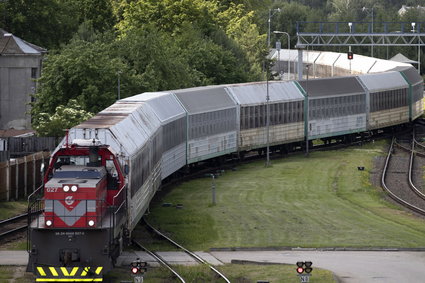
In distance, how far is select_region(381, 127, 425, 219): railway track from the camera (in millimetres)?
45791

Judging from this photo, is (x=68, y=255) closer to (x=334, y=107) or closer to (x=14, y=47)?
(x=334, y=107)

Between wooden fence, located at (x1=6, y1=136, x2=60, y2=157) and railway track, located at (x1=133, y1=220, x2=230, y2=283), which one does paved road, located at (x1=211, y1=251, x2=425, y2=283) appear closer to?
railway track, located at (x1=133, y1=220, x2=230, y2=283)

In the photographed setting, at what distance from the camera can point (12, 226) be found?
3694 centimetres

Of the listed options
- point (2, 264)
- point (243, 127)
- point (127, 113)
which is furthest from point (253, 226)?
point (243, 127)

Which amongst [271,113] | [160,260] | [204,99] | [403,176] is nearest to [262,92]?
[271,113]

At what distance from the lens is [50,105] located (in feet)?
198

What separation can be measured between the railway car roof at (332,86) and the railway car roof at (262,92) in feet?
3.86

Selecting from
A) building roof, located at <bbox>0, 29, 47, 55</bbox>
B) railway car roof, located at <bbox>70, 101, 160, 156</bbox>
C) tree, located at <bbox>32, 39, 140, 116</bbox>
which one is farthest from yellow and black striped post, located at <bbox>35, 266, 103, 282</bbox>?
building roof, located at <bbox>0, 29, 47, 55</bbox>

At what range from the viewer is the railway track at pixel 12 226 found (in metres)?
34.3

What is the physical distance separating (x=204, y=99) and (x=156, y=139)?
1716cm

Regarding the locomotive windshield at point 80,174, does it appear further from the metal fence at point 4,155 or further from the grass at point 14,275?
the metal fence at point 4,155

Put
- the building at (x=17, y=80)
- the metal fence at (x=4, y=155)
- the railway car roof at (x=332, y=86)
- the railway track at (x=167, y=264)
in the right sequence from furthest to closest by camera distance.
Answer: the building at (x=17, y=80)
the railway car roof at (x=332, y=86)
the metal fence at (x=4, y=155)
the railway track at (x=167, y=264)

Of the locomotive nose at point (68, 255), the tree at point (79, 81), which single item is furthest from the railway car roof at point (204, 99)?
the locomotive nose at point (68, 255)

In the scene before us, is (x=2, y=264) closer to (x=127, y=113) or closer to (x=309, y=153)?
(x=127, y=113)
